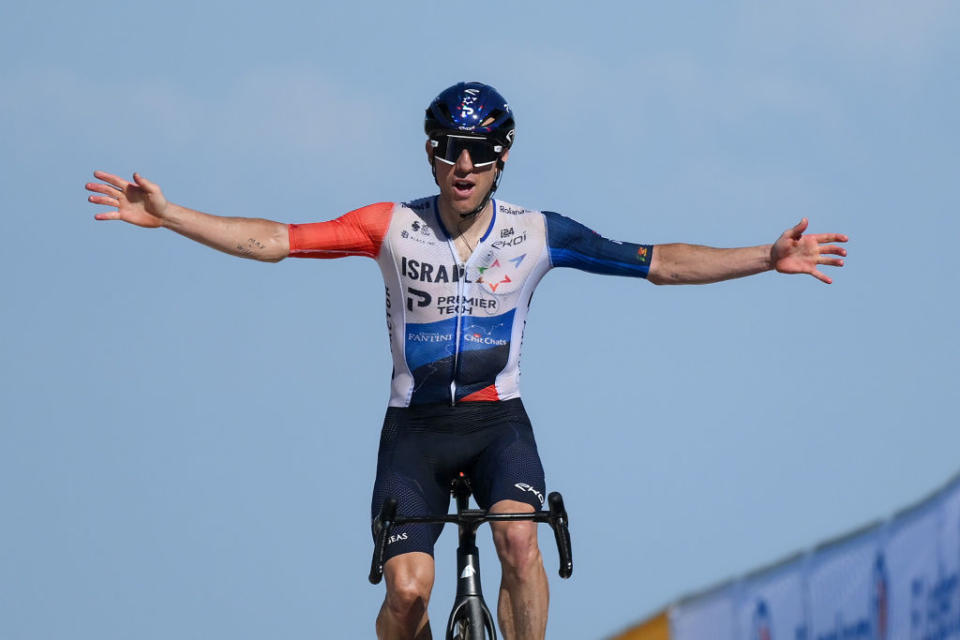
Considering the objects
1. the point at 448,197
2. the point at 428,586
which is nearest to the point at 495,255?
the point at 448,197

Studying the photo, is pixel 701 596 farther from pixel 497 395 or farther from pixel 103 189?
pixel 103 189

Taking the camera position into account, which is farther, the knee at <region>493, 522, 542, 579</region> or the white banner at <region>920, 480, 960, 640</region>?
the knee at <region>493, 522, 542, 579</region>

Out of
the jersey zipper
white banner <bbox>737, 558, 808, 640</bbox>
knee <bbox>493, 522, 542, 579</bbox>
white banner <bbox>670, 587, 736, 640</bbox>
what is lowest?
white banner <bbox>670, 587, 736, 640</bbox>

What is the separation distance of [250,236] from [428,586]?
183cm

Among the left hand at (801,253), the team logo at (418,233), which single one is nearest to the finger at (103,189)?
the team logo at (418,233)

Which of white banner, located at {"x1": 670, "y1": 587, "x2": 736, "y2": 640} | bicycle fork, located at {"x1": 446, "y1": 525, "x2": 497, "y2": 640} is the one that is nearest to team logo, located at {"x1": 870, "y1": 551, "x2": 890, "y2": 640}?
white banner, located at {"x1": 670, "y1": 587, "x2": 736, "y2": 640}

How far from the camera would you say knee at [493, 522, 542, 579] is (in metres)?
5.77

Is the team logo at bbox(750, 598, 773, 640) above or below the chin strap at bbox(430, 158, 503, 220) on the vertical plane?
below

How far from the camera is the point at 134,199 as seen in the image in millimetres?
6184

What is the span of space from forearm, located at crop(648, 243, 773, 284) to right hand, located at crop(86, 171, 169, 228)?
2358 millimetres

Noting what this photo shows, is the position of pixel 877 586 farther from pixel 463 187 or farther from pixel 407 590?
pixel 463 187

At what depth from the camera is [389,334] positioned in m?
6.73

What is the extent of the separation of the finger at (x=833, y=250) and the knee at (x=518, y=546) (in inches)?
80.2

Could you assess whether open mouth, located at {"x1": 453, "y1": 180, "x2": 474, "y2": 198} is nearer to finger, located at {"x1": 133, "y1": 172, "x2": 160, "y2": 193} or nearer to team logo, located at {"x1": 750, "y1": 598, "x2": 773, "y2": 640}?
finger, located at {"x1": 133, "y1": 172, "x2": 160, "y2": 193}
